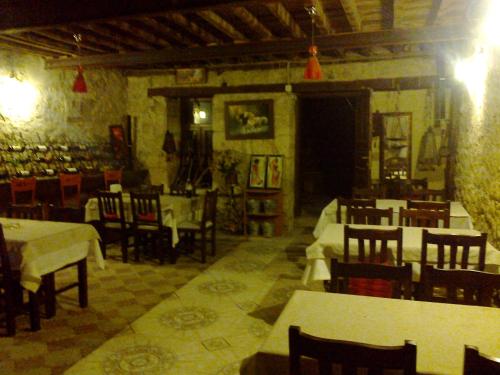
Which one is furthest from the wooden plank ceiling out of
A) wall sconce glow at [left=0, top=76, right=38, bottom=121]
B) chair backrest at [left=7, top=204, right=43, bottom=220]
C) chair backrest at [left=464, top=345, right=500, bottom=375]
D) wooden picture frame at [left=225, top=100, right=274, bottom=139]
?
chair backrest at [left=464, top=345, right=500, bottom=375]

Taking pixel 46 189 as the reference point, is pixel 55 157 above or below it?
above

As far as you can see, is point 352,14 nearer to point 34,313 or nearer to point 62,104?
point 34,313

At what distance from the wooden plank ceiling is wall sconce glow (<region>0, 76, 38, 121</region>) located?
1.70ft

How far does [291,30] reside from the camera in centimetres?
530

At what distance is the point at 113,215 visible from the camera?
18.7 ft

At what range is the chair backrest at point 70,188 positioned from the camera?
7.02 meters

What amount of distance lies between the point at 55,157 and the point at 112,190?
2128 mm

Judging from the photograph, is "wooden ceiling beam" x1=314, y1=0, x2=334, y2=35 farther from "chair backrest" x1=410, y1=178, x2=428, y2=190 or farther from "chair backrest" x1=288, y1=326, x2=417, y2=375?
"chair backrest" x1=288, y1=326, x2=417, y2=375

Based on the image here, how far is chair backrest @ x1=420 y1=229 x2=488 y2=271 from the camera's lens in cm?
288

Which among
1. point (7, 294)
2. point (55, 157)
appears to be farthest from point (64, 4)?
point (55, 157)

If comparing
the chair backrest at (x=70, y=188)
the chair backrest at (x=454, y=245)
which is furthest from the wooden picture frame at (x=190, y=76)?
the chair backrest at (x=454, y=245)

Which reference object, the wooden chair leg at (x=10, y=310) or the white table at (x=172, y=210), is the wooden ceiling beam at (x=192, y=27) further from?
the wooden chair leg at (x=10, y=310)

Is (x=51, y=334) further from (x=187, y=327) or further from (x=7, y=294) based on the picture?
(x=187, y=327)

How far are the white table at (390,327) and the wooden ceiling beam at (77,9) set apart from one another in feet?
7.75
